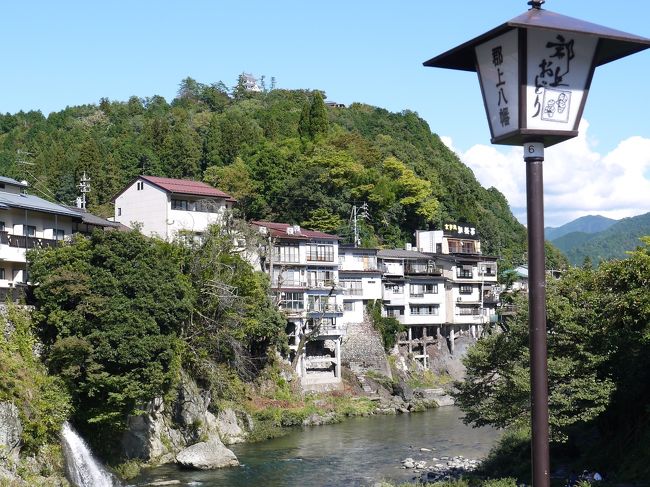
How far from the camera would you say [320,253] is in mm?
51000

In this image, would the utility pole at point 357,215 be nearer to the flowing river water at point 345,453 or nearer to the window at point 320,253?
the window at point 320,253

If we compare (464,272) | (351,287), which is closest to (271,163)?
(351,287)

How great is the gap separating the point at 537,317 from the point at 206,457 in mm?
27287

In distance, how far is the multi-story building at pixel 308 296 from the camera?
47.7 m

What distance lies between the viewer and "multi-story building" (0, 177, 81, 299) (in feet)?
99.1

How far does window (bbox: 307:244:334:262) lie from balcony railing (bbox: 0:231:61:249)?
69.2 feet

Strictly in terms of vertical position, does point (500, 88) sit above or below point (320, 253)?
below

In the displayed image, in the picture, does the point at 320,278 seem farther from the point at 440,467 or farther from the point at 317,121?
the point at 317,121

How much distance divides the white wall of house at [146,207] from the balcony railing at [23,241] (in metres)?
11.6

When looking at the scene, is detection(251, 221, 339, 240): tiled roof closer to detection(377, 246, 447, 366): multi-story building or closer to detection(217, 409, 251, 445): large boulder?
detection(377, 246, 447, 366): multi-story building

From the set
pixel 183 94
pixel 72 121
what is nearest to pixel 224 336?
pixel 72 121

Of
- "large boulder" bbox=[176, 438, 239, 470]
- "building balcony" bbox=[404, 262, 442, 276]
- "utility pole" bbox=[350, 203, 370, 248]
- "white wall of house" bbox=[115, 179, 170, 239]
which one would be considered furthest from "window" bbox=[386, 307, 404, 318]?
"large boulder" bbox=[176, 438, 239, 470]

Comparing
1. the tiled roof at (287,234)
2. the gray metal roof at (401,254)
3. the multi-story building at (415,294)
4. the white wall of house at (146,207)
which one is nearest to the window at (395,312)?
the multi-story building at (415,294)

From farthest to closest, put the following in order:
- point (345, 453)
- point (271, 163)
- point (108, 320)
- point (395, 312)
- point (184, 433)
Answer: point (271, 163) → point (395, 312) → point (345, 453) → point (184, 433) → point (108, 320)
